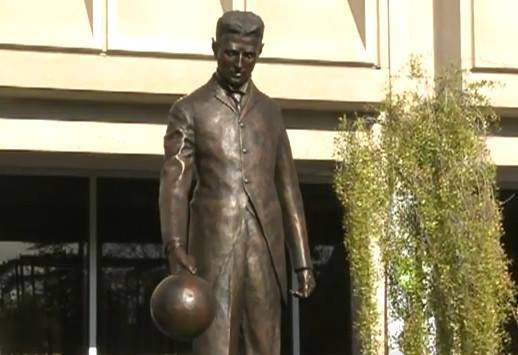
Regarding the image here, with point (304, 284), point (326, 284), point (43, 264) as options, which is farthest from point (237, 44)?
point (326, 284)

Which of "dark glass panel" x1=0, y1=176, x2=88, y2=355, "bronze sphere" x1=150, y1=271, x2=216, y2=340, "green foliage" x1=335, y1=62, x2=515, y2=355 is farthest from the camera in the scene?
"dark glass panel" x1=0, y1=176, x2=88, y2=355

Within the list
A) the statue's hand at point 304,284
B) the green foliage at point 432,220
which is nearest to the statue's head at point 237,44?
the statue's hand at point 304,284

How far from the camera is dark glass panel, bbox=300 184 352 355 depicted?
17672mm

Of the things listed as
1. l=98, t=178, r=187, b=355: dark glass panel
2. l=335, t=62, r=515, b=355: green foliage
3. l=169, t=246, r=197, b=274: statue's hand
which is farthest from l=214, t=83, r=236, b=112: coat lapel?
l=98, t=178, r=187, b=355: dark glass panel

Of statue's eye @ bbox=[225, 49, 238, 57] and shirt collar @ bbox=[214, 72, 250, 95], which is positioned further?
shirt collar @ bbox=[214, 72, 250, 95]

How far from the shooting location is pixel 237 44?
8758mm

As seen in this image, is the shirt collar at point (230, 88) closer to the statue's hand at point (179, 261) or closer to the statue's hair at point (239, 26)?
the statue's hair at point (239, 26)

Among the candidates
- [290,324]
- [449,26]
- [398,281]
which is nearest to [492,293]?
[398,281]

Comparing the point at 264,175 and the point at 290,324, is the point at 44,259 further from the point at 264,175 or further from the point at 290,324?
the point at 264,175

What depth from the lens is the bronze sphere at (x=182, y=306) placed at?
8148 mm

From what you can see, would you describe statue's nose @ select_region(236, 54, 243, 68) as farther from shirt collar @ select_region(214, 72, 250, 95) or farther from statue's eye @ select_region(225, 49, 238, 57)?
shirt collar @ select_region(214, 72, 250, 95)

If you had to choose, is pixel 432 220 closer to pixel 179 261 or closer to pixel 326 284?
pixel 326 284

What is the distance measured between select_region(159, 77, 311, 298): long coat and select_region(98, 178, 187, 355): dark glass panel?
840 centimetres

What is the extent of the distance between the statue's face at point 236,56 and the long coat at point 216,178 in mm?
114
